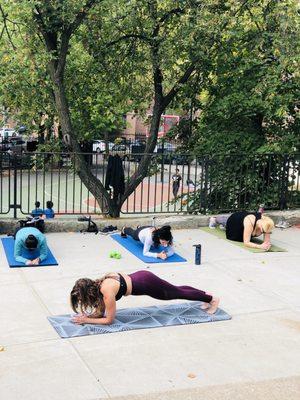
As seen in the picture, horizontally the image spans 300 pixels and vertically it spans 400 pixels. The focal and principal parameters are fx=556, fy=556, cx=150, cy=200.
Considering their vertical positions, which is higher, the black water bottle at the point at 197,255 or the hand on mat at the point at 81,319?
the black water bottle at the point at 197,255

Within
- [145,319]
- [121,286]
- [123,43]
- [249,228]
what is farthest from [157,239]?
[123,43]

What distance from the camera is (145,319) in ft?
21.0

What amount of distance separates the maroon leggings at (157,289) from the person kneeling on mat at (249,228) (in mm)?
3755

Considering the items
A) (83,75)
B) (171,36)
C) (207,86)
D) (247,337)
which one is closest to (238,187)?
(207,86)

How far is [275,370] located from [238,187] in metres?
8.11

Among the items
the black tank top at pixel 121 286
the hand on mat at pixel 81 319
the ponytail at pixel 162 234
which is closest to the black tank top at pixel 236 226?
the ponytail at pixel 162 234

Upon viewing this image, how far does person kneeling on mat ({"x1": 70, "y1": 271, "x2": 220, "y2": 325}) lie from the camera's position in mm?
5816

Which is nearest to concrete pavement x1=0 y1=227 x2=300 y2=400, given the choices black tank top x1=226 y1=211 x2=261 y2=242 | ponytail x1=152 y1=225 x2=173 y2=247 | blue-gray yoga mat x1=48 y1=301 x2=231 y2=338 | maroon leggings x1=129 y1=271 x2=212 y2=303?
blue-gray yoga mat x1=48 y1=301 x2=231 y2=338

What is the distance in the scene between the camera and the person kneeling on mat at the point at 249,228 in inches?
393

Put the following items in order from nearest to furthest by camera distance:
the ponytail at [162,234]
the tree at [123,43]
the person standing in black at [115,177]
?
the ponytail at [162,234], the tree at [123,43], the person standing in black at [115,177]

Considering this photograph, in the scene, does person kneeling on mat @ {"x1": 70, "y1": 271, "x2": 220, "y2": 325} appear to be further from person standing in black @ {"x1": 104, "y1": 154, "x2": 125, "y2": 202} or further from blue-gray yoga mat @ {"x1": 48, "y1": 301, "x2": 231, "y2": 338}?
person standing in black @ {"x1": 104, "y1": 154, "x2": 125, "y2": 202}

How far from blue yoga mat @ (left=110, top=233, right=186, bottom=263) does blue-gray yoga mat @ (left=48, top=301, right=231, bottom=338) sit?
2128 millimetres

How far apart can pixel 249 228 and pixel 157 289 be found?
4.33m

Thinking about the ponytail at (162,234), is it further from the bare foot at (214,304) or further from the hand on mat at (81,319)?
the hand on mat at (81,319)
